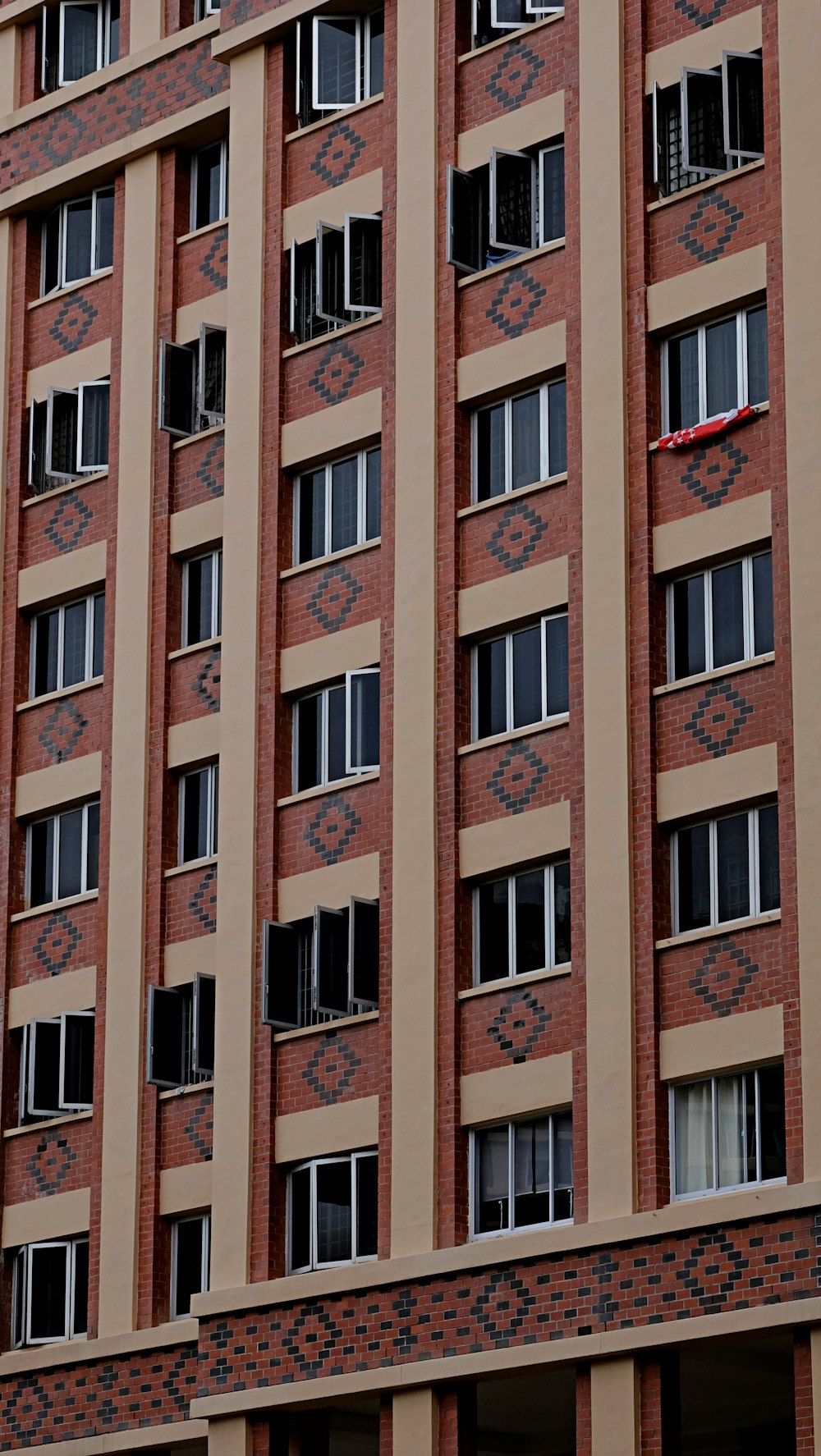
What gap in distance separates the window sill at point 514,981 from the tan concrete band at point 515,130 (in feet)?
35.1

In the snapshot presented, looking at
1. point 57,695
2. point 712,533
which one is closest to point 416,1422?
point 712,533

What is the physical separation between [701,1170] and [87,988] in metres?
10.9

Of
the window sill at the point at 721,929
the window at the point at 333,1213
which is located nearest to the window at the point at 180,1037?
the window at the point at 333,1213

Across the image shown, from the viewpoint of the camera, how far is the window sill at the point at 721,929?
108ft

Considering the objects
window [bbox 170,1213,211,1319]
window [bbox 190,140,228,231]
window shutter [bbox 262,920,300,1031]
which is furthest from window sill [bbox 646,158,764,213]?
window [bbox 170,1213,211,1319]

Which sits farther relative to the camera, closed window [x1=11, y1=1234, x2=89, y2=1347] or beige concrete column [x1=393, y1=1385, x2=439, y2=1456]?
closed window [x1=11, y1=1234, x2=89, y2=1347]

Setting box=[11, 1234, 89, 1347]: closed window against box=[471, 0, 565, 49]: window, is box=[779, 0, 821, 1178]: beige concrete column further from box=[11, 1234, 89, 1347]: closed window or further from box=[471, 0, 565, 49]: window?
box=[11, 1234, 89, 1347]: closed window

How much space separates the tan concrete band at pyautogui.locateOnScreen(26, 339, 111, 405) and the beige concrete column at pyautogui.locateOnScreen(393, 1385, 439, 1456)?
53.1 ft

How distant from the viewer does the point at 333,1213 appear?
3688cm

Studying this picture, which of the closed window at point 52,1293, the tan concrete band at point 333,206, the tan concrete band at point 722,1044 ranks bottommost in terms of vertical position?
the closed window at point 52,1293

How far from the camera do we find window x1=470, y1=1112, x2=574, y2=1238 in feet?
114

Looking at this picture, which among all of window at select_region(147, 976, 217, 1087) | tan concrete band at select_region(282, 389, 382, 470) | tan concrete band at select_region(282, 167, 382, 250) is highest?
tan concrete band at select_region(282, 167, 382, 250)

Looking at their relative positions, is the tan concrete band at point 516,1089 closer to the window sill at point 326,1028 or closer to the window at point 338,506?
the window sill at point 326,1028

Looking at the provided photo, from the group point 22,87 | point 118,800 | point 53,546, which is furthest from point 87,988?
point 22,87
